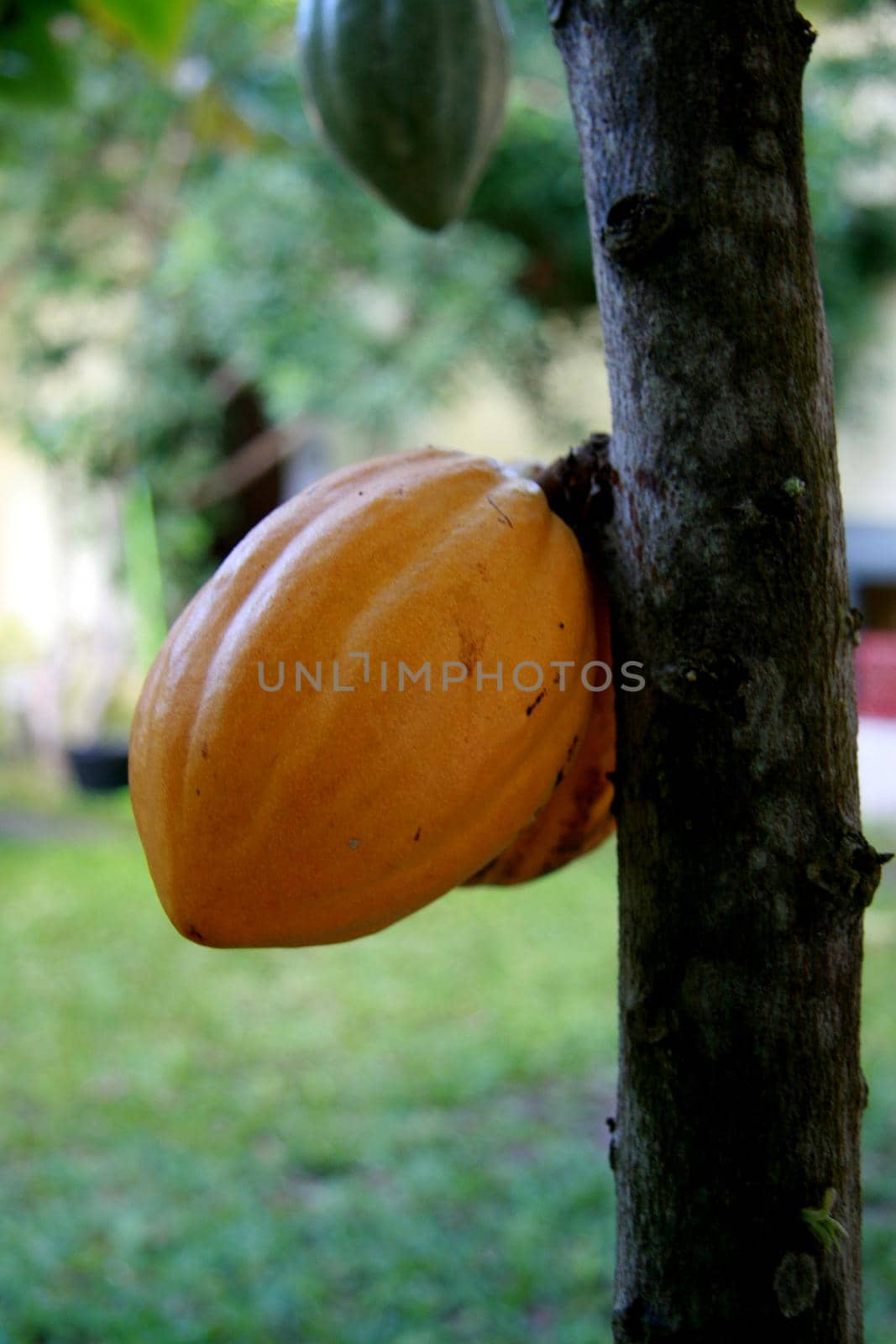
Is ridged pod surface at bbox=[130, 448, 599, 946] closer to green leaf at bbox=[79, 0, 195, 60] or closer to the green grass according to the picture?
green leaf at bbox=[79, 0, 195, 60]

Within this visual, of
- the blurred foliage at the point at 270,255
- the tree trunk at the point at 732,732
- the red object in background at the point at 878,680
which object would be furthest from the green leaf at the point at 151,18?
the red object in background at the point at 878,680

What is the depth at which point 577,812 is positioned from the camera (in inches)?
30.1

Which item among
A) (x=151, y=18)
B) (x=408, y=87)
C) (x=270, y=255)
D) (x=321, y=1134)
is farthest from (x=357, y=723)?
(x=270, y=255)

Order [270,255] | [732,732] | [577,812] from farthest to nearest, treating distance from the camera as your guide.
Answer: [270,255] < [577,812] < [732,732]

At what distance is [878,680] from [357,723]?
591 cm

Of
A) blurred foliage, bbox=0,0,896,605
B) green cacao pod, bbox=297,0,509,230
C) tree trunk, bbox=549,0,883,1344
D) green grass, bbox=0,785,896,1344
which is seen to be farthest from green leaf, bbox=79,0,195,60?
blurred foliage, bbox=0,0,896,605

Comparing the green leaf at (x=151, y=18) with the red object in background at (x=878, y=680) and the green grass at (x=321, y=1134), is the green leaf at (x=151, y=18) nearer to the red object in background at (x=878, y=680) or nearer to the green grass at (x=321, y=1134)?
the green grass at (x=321, y=1134)

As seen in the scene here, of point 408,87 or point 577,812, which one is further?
point 408,87

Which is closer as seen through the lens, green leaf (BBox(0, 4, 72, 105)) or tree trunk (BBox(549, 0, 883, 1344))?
tree trunk (BBox(549, 0, 883, 1344))

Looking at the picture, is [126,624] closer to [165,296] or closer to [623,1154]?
[165,296]

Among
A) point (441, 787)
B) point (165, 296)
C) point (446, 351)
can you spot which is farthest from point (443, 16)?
point (165, 296)

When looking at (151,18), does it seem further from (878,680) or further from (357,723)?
(878,680)

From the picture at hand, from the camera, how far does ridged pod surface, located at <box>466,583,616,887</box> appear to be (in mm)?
710

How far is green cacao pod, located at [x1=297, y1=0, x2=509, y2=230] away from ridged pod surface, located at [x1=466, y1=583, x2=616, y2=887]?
24.4 inches
